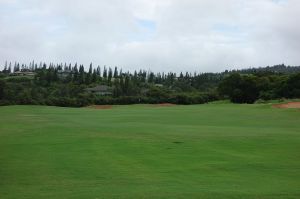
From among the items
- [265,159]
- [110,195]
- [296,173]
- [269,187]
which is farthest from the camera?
[265,159]

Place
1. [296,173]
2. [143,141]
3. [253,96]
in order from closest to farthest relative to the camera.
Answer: [296,173] → [143,141] → [253,96]

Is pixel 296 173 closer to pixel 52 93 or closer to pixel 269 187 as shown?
pixel 269 187

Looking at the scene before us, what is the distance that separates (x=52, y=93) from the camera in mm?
110812

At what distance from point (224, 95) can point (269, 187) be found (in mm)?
95608

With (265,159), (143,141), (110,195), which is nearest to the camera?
(110,195)

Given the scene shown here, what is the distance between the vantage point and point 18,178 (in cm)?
1511

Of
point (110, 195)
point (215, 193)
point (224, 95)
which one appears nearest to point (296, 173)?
point (215, 193)

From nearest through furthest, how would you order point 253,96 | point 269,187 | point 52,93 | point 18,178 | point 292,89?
point 269,187 < point 18,178 < point 292,89 < point 253,96 < point 52,93

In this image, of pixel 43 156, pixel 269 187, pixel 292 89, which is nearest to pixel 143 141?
pixel 43 156

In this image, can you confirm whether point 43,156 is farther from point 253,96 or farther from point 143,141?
point 253,96

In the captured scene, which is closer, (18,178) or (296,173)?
(18,178)

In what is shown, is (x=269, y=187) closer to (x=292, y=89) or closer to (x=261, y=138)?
(x=261, y=138)

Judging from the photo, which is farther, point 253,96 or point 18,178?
point 253,96

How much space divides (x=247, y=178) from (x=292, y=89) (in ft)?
273
